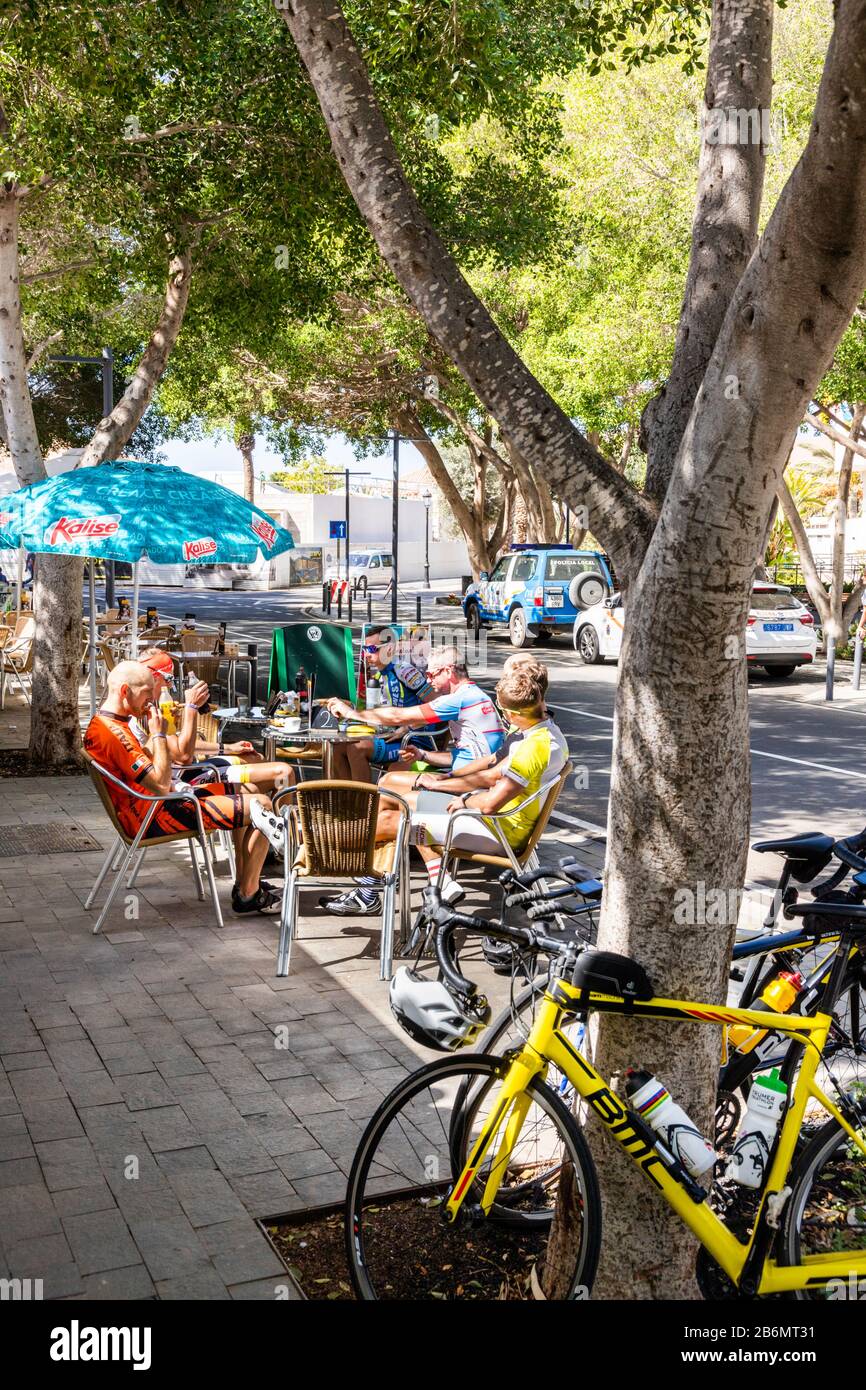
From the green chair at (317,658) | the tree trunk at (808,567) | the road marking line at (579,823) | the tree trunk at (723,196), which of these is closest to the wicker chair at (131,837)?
the road marking line at (579,823)

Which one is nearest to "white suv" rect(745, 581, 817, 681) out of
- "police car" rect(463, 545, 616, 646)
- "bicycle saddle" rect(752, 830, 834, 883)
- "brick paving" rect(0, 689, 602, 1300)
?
"police car" rect(463, 545, 616, 646)

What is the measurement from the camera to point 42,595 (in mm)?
11359

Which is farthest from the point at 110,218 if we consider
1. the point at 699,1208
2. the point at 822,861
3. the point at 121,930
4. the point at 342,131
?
the point at 699,1208

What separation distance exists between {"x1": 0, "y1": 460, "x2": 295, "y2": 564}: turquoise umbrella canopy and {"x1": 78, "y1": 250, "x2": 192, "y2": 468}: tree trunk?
5.20 feet

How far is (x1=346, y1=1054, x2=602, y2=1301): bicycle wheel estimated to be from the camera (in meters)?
3.15

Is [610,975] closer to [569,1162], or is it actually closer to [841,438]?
[569,1162]

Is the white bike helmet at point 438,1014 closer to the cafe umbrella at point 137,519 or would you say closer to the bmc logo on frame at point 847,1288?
the bmc logo on frame at point 847,1288

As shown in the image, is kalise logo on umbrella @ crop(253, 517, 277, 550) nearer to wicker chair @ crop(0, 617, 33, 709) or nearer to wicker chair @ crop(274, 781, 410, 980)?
wicker chair @ crop(274, 781, 410, 980)

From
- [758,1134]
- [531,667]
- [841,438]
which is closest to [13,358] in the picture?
[531,667]

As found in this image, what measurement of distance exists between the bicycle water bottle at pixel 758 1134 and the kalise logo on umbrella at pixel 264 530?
7.27 meters

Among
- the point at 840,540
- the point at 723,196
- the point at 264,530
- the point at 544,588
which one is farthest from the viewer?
the point at 544,588

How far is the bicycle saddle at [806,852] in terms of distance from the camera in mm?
4367

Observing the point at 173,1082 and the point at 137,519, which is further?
the point at 137,519

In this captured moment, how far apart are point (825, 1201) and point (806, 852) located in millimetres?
1306
